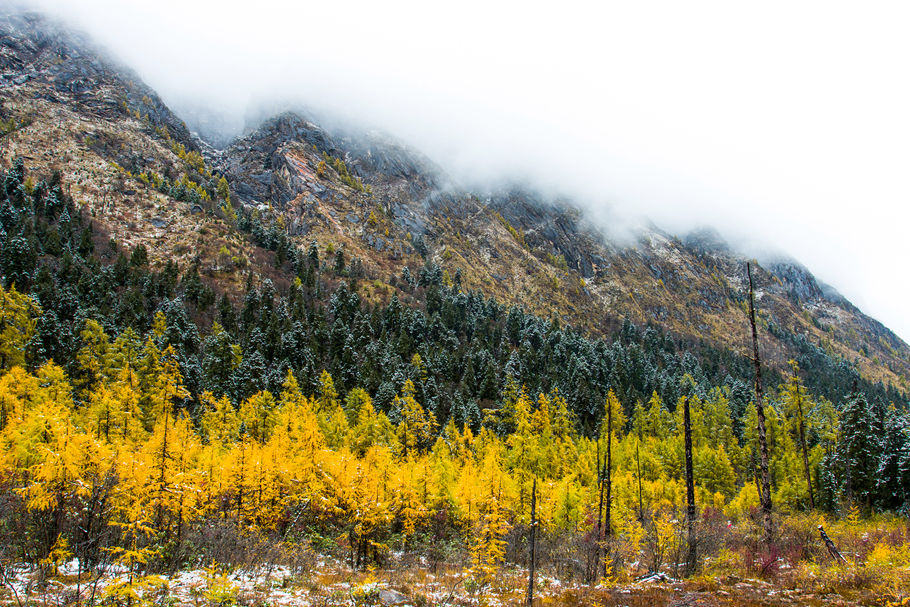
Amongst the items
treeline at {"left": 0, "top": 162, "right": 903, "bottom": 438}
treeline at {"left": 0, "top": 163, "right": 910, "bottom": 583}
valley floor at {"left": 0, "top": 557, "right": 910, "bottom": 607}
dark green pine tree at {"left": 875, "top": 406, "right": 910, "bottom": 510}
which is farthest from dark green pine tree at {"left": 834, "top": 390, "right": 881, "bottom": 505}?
→ valley floor at {"left": 0, "top": 557, "right": 910, "bottom": 607}

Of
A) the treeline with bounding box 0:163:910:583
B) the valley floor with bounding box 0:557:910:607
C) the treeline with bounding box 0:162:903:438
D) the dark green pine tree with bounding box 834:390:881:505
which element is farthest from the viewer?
the treeline with bounding box 0:162:903:438

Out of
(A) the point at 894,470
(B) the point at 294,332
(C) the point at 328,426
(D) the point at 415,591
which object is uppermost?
(B) the point at 294,332

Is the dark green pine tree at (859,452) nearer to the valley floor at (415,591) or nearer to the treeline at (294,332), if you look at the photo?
the treeline at (294,332)

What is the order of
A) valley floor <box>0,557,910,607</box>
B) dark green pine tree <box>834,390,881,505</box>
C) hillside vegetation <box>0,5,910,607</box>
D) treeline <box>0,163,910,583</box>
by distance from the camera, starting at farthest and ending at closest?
dark green pine tree <box>834,390,881,505</box>
treeline <box>0,163,910,583</box>
hillside vegetation <box>0,5,910,607</box>
valley floor <box>0,557,910,607</box>

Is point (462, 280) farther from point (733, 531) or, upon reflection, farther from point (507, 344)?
point (733, 531)

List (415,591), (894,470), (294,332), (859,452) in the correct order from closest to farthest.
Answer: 1. (415,591)
2. (894,470)
3. (859,452)
4. (294,332)

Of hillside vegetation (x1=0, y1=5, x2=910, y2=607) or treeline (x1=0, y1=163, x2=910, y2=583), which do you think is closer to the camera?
hillside vegetation (x1=0, y1=5, x2=910, y2=607)

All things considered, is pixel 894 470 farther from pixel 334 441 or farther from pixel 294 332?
pixel 294 332

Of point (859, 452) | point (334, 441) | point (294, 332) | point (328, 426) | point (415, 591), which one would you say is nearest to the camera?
point (415, 591)

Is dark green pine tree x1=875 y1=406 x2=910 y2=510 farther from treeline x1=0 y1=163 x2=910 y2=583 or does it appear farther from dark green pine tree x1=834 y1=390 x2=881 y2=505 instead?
dark green pine tree x1=834 y1=390 x2=881 y2=505

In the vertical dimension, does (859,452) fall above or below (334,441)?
above

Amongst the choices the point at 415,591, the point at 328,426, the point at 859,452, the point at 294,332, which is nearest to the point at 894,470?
the point at 859,452

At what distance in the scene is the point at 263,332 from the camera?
83.8m

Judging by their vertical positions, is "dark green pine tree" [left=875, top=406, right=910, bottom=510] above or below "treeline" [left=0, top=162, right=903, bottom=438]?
below
